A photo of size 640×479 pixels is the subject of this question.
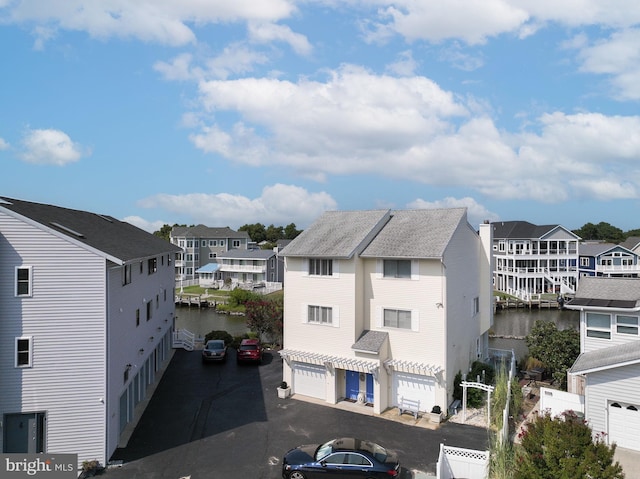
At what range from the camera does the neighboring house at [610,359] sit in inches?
610

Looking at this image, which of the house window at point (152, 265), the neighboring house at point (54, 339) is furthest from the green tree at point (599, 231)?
the neighboring house at point (54, 339)

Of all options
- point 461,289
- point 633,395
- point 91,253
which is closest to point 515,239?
point 461,289

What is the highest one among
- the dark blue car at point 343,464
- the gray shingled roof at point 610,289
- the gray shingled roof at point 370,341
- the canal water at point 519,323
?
the gray shingled roof at point 610,289

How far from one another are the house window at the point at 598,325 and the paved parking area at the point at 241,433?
676 centimetres

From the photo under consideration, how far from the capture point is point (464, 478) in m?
14.3

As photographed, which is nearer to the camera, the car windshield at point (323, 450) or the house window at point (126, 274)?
the car windshield at point (323, 450)

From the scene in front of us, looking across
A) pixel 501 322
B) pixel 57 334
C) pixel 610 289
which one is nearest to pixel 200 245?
pixel 501 322

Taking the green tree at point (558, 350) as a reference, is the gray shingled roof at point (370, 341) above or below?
above

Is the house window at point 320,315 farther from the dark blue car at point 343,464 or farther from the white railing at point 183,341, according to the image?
the white railing at point 183,341

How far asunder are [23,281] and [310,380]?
43.9 ft

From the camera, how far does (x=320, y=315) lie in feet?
71.8

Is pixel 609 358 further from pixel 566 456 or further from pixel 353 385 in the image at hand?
pixel 353 385

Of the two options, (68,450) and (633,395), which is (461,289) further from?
(68,450)

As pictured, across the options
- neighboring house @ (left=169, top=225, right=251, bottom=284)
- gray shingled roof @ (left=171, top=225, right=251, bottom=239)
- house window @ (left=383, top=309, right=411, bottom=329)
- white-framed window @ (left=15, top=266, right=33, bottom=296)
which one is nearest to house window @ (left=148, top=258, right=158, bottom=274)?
white-framed window @ (left=15, top=266, right=33, bottom=296)
